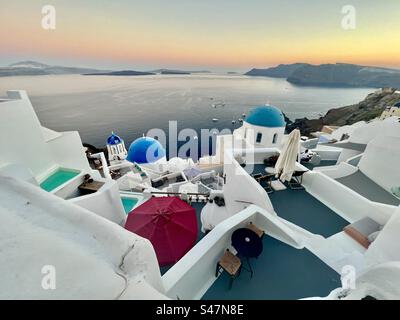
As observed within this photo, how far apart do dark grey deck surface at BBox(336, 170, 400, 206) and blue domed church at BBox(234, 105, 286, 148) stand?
733 cm

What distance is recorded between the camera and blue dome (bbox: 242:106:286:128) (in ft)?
52.2

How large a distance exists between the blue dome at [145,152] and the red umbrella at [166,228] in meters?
17.1

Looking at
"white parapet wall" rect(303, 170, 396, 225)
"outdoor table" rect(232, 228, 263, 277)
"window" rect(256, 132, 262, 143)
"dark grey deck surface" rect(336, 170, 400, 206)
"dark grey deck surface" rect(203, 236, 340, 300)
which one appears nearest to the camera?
"dark grey deck surface" rect(203, 236, 340, 300)

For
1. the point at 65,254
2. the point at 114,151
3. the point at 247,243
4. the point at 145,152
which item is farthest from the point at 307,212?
the point at 114,151

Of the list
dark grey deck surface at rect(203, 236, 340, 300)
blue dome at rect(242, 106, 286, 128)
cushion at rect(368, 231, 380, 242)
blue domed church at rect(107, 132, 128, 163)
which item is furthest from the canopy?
blue domed church at rect(107, 132, 128, 163)

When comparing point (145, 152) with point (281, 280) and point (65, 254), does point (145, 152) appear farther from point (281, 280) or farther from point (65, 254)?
point (65, 254)

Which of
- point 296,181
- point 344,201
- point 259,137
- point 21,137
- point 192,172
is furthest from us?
point 192,172

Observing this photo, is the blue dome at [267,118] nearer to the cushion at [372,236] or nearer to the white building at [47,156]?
the cushion at [372,236]

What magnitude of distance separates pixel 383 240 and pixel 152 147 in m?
22.2

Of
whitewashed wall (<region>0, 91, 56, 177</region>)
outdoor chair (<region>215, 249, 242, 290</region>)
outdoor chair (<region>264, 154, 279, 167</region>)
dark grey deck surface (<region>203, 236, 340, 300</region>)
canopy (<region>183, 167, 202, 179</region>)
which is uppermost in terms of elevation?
whitewashed wall (<region>0, 91, 56, 177</region>)

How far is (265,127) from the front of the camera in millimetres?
15984

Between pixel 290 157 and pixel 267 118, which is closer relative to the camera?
pixel 290 157

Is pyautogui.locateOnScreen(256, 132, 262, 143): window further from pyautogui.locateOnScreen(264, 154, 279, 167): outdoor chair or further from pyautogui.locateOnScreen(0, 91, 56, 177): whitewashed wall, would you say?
pyautogui.locateOnScreen(0, 91, 56, 177): whitewashed wall

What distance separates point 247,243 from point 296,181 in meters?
4.63
